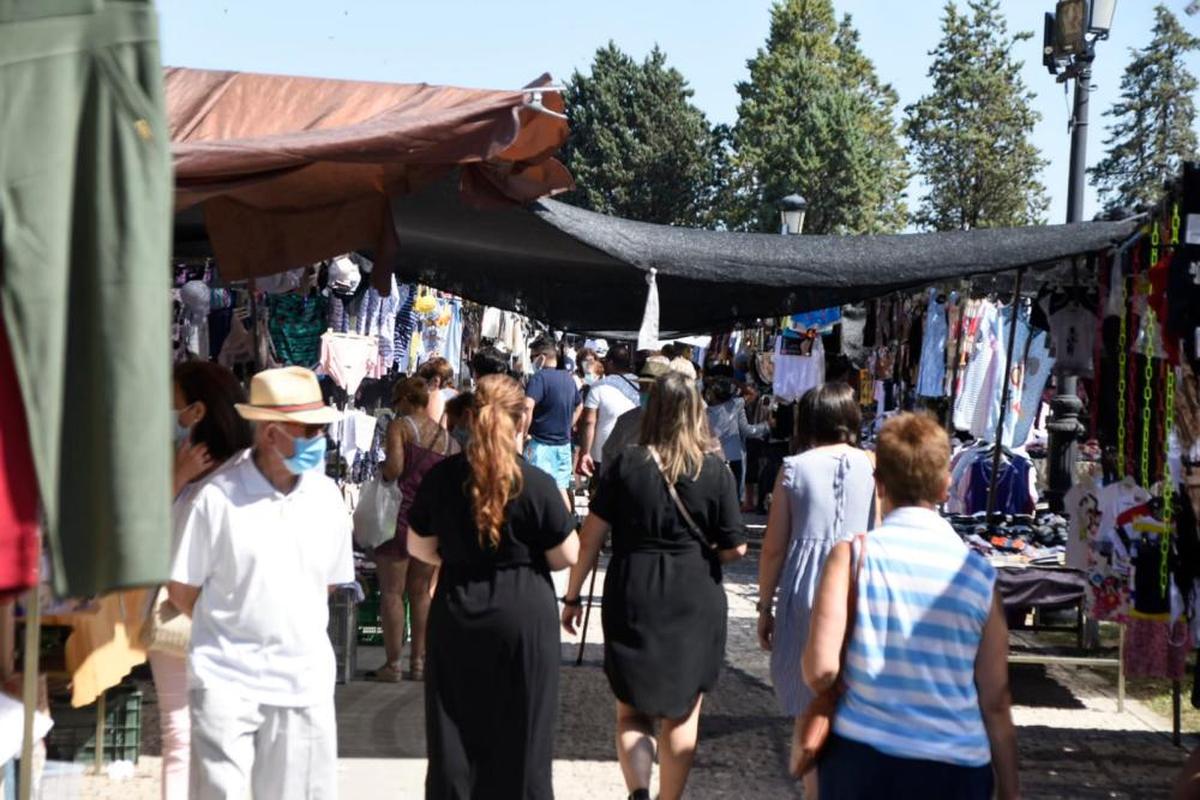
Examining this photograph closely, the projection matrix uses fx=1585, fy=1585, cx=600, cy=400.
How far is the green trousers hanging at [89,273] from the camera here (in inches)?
85.6

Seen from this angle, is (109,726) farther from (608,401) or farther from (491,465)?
(608,401)

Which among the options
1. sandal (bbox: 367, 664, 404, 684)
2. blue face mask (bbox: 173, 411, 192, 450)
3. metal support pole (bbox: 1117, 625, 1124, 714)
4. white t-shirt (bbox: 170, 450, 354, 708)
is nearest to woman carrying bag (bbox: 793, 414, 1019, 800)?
white t-shirt (bbox: 170, 450, 354, 708)

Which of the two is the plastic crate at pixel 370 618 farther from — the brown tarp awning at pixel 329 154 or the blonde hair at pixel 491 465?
the blonde hair at pixel 491 465

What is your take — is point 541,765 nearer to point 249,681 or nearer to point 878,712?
point 249,681

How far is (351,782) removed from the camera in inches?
285

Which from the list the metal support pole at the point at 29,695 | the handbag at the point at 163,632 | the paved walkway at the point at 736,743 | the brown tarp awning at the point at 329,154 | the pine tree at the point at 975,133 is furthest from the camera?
the pine tree at the point at 975,133

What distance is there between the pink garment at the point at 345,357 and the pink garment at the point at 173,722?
640 centimetres

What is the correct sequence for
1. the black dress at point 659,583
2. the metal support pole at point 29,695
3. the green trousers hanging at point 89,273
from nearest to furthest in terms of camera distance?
the green trousers hanging at point 89,273 → the metal support pole at point 29,695 → the black dress at point 659,583

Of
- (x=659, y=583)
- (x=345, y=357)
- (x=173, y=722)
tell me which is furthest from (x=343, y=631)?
(x=173, y=722)

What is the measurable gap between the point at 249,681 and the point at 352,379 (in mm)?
7420

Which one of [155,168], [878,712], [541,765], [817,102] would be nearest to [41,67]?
[155,168]

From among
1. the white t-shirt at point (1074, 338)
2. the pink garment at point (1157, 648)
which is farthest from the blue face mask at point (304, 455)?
the white t-shirt at point (1074, 338)

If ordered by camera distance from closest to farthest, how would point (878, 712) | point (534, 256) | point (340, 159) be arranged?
point (878, 712) → point (340, 159) → point (534, 256)

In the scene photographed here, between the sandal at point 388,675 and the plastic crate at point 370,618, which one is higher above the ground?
the plastic crate at point 370,618
